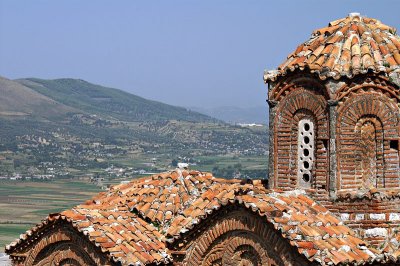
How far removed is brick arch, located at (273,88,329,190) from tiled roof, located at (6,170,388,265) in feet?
1.78

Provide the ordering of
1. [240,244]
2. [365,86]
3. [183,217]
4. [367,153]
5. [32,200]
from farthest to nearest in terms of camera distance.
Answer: [32,200]
[183,217]
[367,153]
[365,86]
[240,244]

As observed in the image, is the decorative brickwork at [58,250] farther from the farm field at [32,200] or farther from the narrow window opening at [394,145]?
the farm field at [32,200]

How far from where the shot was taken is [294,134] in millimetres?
20328

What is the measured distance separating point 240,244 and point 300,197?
6.22 ft

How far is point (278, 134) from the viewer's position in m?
20.5

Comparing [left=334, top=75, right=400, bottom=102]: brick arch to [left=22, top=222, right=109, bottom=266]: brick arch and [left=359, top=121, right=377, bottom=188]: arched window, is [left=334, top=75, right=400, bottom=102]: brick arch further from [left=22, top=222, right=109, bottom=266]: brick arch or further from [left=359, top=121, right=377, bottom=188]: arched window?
[left=22, top=222, right=109, bottom=266]: brick arch

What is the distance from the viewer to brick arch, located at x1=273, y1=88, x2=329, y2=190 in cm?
1978

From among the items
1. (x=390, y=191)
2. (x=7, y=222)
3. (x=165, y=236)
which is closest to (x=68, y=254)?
(x=165, y=236)

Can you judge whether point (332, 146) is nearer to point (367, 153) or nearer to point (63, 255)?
point (367, 153)

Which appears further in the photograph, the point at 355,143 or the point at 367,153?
the point at 367,153

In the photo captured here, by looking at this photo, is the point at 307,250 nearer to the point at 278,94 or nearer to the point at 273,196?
the point at 273,196

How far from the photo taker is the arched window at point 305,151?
65.8 feet

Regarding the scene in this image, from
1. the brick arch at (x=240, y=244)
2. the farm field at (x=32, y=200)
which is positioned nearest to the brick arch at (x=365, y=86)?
the brick arch at (x=240, y=244)

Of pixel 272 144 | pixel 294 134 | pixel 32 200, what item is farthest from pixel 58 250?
pixel 32 200
